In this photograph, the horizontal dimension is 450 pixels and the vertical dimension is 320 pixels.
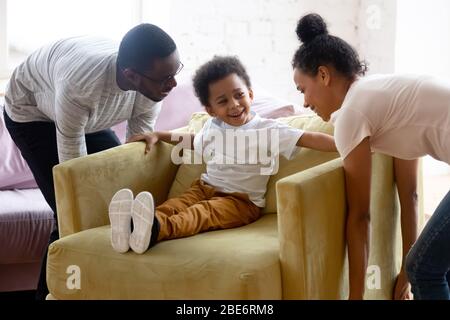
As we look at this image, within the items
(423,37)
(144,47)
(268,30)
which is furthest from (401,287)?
(268,30)

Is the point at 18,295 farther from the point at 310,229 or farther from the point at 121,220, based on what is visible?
the point at 310,229

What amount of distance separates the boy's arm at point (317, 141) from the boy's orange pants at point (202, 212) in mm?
239

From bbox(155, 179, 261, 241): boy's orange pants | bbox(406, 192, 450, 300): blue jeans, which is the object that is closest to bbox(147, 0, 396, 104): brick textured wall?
bbox(155, 179, 261, 241): boy's orange pants

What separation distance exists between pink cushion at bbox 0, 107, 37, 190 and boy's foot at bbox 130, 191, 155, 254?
3.03ft

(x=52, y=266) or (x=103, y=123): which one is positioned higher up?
(x=103, y=123)

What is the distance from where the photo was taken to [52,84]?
2.31 metres

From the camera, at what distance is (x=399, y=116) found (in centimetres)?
181

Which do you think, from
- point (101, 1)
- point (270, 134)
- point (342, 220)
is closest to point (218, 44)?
point (101, 1)

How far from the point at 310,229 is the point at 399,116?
1.21ft

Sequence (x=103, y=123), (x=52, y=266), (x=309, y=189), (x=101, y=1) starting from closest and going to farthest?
(x=309, y=189) < (x=52, y=266) < (x=103, y=123) < (x=101, y=1)

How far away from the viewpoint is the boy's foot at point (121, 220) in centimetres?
209

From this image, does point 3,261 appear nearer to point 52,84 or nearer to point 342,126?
point 52,84

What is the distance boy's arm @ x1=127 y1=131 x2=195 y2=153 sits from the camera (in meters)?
2.51
